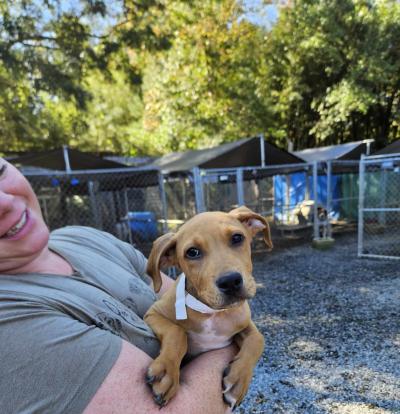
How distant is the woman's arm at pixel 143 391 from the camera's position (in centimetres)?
114

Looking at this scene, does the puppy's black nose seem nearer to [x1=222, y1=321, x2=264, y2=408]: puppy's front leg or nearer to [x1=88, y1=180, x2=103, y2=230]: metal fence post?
[x1=222, y1=321, x2=264, y2=408]: puppy's front leg

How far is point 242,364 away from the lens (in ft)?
5.30

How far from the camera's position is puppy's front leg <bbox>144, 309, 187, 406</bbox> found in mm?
1293

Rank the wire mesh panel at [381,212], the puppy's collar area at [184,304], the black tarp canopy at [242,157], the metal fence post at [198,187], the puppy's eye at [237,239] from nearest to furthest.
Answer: the puppy's collar area at [184,304] → the puppy's eye at [237,239] → the metal fence post at [198,187] → the black tarp canopy at [242,157] → the wire mesh panel at [381,212]

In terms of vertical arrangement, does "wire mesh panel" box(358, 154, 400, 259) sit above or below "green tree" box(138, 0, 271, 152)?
below

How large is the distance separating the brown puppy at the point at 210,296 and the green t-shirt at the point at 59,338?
19cm

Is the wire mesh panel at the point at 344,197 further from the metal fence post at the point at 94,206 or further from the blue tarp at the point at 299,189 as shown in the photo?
the metal fence post at the point at 94,206

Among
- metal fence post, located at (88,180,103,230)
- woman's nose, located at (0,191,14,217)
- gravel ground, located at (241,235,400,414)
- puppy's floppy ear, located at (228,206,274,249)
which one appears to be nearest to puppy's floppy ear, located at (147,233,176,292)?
puppy's floppy ear, located at (228,206,274,249)

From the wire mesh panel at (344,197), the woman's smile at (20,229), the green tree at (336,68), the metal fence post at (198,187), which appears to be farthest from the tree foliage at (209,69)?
the woman's smile at (20,229)

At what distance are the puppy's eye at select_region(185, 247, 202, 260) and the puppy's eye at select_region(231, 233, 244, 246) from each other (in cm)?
21

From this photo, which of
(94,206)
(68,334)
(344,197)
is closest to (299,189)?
(344,197)

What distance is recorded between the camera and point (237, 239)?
195cm

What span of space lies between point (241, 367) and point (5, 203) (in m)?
1.31

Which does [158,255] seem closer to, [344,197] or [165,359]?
[165,359]
